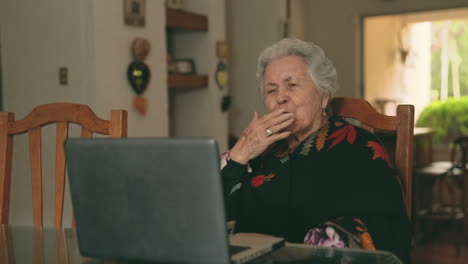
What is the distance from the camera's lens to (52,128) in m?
3.28

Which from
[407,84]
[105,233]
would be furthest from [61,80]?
[407,84]

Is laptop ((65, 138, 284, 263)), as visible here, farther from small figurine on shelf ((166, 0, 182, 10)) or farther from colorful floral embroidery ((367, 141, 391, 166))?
small figurine on shelf ((166, 0, 182, 10))

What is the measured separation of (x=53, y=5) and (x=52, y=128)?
68cm

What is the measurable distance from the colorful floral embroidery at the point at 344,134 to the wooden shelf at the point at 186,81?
2.49m

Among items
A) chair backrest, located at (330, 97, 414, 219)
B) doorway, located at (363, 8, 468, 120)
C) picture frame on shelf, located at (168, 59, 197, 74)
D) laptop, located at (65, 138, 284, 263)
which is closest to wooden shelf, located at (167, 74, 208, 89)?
picture frame on shelf, located at (168, 59, 197, 74)

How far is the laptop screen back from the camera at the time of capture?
33.4 inches

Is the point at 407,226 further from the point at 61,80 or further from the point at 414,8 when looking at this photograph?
the point at 414,8

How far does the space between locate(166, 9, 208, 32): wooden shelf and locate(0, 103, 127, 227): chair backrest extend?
2.35m

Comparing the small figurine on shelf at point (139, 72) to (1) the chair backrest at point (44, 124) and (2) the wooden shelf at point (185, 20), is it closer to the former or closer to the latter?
(2) the wooden shelf at point (185, 20)

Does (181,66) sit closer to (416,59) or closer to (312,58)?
(312,58)

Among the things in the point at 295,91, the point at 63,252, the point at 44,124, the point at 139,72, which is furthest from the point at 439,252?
the point at 63,252

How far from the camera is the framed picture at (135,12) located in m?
3.44

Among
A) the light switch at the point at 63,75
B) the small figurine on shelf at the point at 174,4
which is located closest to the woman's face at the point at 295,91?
the light switch at the point at 63,75

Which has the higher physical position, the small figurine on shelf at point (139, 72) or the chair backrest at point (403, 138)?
the small figurine on shelf at point (139, 72)
